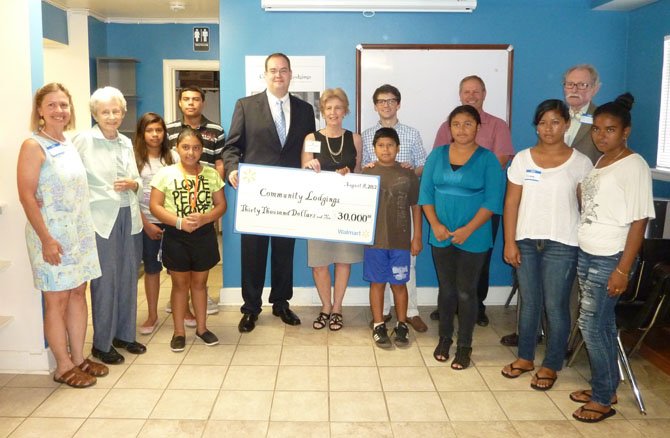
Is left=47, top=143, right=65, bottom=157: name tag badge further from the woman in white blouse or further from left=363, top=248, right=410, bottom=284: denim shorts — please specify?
the woman in white blouse

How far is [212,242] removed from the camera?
12.1 feet

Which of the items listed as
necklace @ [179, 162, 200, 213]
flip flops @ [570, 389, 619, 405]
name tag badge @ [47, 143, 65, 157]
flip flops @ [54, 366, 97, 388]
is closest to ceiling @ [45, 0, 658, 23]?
necklace @ [179, 162, 200, 213]

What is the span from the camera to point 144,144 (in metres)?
3.87

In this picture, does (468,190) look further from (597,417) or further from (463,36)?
(463,36)

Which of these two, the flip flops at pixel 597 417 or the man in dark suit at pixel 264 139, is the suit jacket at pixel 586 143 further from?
the man in dark suit at pixel 264 139

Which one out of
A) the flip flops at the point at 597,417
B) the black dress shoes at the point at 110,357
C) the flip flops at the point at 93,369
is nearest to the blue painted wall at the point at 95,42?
the black dress shoes at the point at 110,357

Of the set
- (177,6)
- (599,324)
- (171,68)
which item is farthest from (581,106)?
(171,68)

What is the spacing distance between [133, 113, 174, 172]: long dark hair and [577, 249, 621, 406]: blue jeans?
2.64 meters

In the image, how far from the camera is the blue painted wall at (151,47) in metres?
8.00

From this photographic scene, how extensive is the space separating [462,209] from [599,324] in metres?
0.95

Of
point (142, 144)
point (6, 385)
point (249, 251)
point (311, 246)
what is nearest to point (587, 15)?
point (311, 246)

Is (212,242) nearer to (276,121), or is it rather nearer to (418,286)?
(276,121)

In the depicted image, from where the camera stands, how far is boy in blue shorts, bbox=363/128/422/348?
373cm

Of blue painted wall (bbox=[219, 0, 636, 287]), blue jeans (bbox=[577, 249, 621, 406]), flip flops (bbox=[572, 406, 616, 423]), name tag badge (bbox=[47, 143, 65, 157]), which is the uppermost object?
blue painted wall (bbox=[219, 0, 636, 287])
